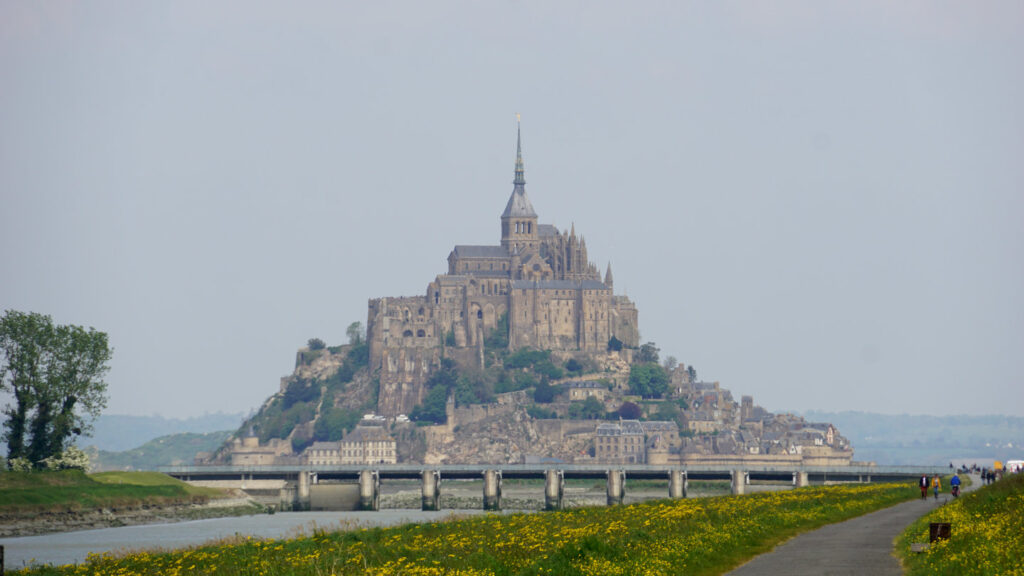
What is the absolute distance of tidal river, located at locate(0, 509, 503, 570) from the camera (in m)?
69.6

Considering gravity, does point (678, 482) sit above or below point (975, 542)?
below

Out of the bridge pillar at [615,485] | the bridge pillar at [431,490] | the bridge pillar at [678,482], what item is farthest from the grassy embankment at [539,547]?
the bridge pillar at [615,485]

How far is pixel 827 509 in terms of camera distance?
60094 millimetres

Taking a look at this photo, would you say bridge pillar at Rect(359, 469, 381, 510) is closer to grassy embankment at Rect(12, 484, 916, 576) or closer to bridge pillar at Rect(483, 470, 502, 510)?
bridge pillar at Rect(483, 470, 502, 510)

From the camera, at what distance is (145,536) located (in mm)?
87875

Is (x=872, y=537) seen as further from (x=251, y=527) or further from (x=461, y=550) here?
(x=251, y=527)

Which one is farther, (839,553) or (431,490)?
(431,490)

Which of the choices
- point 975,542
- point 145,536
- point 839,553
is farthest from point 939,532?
point 145,536

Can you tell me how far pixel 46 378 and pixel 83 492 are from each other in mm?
8679

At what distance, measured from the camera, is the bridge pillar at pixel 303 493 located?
138 metres

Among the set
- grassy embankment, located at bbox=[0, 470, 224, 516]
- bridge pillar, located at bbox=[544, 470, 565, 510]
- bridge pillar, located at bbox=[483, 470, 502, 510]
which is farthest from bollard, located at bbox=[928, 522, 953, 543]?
bridge pillar, located at bbox=[483, 470, 502, 510]

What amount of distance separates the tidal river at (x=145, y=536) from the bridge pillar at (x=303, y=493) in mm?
17992

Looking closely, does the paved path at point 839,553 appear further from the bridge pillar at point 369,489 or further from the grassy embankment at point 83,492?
the bridge pillar at point 369,489

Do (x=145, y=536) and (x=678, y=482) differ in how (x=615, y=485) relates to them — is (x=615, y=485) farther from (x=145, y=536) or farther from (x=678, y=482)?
(x=145, y=536)
